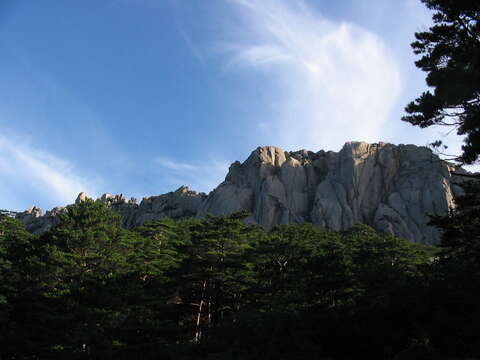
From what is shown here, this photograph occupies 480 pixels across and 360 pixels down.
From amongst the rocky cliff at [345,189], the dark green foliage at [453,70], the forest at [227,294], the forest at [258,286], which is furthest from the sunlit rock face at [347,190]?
the dark green foliage at [453,70]

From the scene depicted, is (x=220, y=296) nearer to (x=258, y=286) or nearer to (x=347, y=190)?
(x=258, y=286)

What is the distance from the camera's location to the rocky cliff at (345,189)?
212 ft

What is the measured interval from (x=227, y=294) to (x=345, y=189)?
150 ft

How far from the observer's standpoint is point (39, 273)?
2491 centimetres

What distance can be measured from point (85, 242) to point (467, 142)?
24362 millimetres

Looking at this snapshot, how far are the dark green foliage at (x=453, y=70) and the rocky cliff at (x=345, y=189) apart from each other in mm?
48988

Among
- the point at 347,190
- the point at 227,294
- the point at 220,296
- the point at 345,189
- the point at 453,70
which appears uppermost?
the point at 345,189

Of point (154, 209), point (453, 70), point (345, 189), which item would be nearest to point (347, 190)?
point (345, 189)

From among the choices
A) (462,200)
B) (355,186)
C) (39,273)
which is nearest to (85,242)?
(39,273)

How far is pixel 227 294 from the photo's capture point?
29266mm

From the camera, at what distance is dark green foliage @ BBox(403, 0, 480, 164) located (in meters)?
14.0

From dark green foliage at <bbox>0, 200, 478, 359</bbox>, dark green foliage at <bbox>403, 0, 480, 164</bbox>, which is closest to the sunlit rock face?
dark green foliage at <bbox>0, 200, 478, 359</bbox>

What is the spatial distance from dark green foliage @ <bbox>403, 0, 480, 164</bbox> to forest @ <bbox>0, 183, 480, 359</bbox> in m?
5.44

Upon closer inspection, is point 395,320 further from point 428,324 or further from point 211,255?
point 211,255
